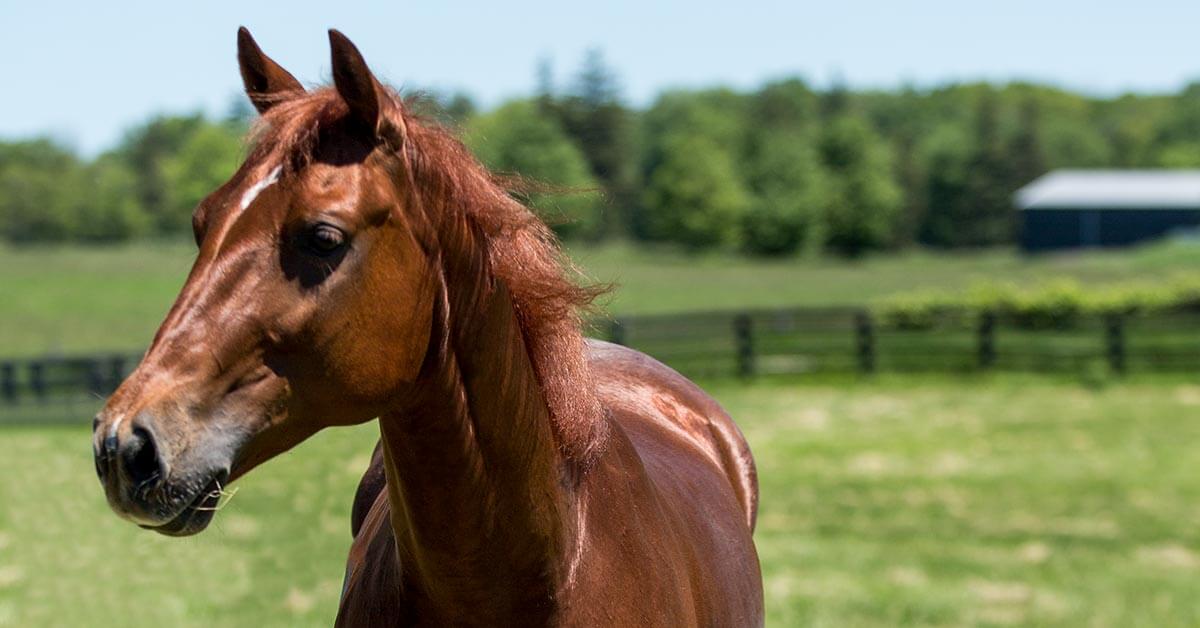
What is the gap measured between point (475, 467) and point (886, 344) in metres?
20.6

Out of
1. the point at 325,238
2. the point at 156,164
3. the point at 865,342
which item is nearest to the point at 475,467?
the point at 325,238

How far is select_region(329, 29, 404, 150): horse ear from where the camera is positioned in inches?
74.3

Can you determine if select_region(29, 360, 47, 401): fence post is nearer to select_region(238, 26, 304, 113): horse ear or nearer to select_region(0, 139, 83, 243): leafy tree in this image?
select_region(238, 26, 304, 113): horse ear

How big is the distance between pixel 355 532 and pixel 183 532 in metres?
1.83

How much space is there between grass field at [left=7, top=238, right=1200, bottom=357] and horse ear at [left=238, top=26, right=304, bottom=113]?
949 inches

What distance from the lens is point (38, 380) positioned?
57.8ft

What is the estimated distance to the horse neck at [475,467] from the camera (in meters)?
2.13

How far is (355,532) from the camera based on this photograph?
3.67 m

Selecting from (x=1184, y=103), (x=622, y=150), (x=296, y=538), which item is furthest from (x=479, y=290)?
(x=1184, y=103)

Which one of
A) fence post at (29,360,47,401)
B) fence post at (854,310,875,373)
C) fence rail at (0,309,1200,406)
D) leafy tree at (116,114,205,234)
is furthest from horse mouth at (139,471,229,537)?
leafy tree at (116,114,205,234)

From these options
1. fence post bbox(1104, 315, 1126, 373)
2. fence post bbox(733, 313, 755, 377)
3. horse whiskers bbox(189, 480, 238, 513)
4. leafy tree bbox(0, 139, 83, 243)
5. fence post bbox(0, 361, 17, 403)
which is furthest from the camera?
leafy tree bbox(0, 139, 83, 243)

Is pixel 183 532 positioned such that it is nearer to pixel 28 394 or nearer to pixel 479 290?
pixel 479 290

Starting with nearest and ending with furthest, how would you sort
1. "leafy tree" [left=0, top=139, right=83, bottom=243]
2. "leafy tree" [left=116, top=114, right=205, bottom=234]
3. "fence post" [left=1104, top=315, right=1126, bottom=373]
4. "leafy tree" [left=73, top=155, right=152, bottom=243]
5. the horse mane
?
the horse mane, "fence post" [left=1104, top=315, right=1126, bottom=373], "leafy tree" [left=116, top=114, right=205, bottom=234], "leafy tree" [left=73, top=155, right=152, bottom=243], "leafy tree" [left=0, top=139, right=83, bottom=243]

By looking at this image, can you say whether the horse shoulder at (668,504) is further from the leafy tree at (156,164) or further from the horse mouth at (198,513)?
the leafy tree at (156,164)
